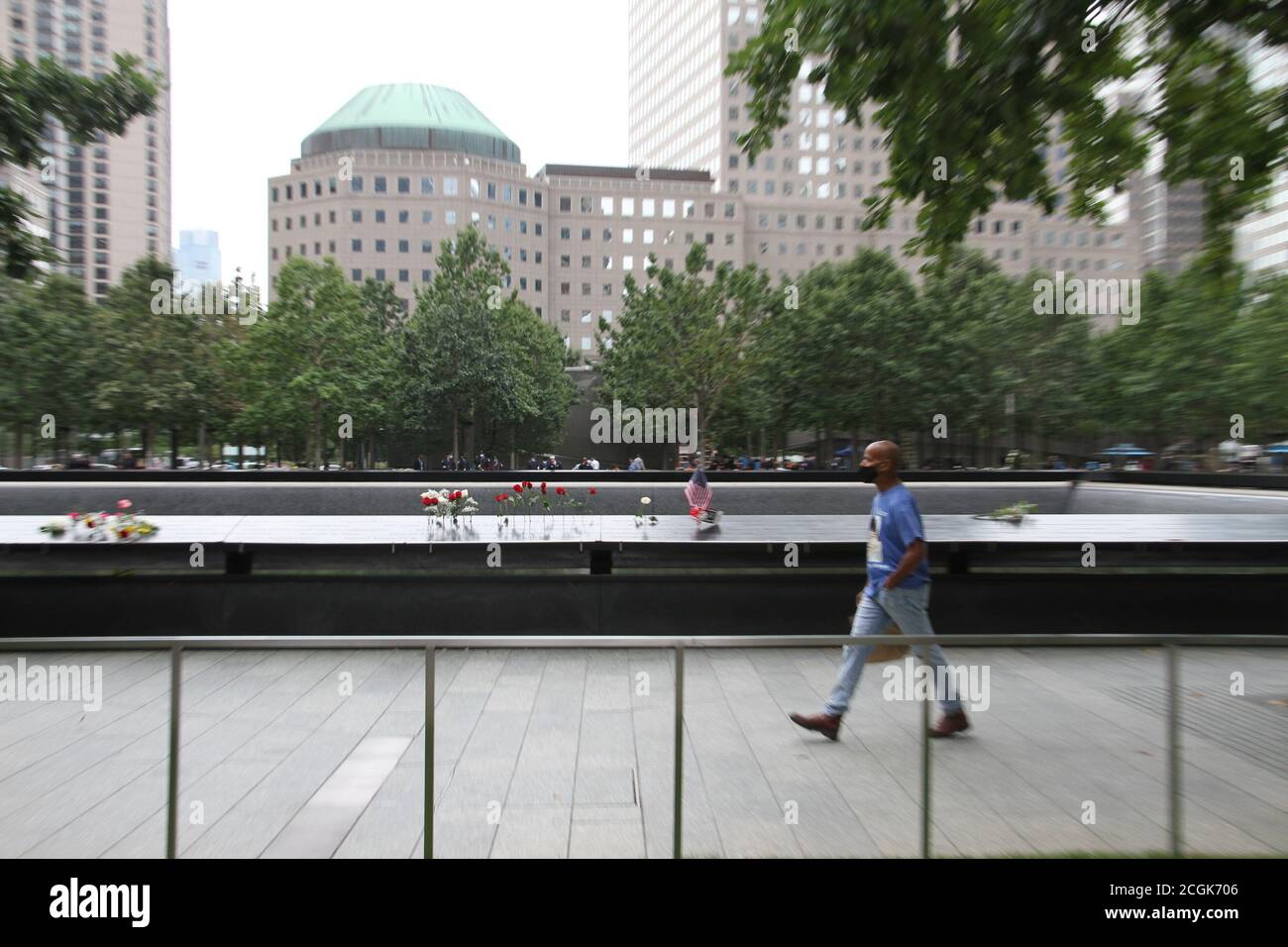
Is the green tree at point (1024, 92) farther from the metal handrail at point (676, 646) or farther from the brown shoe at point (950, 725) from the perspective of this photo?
the brown shoe at point (950, 725)

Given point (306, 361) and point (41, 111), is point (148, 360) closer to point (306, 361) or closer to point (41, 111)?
point (306, 361)

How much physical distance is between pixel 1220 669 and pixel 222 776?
3996 mm

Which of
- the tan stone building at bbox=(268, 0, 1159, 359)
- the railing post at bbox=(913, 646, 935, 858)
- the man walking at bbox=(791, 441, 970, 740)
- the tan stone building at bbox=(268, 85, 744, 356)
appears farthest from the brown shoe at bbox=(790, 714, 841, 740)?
the tan stone building at bbox=(268, 85, 744, 356)

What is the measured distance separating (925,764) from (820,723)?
0.43 m

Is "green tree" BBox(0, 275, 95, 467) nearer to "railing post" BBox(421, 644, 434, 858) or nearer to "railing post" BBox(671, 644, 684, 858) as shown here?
"railing post" BBox(421, 644, 434, 858)

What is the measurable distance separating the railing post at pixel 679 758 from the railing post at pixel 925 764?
3.15 feet

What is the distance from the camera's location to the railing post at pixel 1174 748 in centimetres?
363

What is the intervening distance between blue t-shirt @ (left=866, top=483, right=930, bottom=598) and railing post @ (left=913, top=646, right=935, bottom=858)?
6.75 ft

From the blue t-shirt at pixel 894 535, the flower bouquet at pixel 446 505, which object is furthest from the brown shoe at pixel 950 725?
the flower bouquet at pixel 446 505

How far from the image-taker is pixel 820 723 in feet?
12.3

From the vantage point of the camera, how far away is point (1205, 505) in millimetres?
15508

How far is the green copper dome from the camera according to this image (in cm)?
12031

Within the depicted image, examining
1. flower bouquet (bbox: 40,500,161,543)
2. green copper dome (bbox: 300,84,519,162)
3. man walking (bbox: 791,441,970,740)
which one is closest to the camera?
man walking (bbox: 791,441,970,740)

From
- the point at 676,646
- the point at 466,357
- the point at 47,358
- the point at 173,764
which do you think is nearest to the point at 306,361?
the point at 466,357
